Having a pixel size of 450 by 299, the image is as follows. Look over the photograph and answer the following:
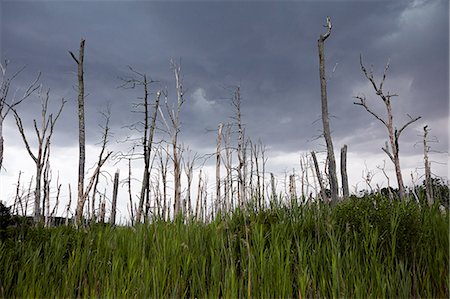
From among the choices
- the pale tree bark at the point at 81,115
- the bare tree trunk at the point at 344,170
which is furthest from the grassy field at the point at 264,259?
the bare tree trunk at the point at 344,170

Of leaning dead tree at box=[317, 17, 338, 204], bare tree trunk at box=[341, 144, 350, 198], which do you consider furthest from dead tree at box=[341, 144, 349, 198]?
leaning dead tree at box=[317, 17, 338, 204]

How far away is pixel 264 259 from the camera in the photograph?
424 centimetres

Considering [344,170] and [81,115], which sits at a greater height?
[81,115]

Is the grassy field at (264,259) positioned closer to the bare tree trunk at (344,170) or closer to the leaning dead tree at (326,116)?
the leaning dead tree at (326,116)

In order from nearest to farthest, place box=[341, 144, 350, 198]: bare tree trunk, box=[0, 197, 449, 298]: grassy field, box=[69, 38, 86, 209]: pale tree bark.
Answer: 1. box=[0, 197, 449, 298]: grassy field
2. box=[69, 38, 86, 209]: pale tree bark
3. box=[341, 144, 350, 198]: bare tree trunk

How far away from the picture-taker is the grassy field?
4.11m

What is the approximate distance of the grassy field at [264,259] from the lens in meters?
4.11

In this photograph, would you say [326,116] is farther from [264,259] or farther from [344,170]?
[264,259]

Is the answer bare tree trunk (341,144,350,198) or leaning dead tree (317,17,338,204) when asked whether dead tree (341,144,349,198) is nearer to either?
bare tree trunk (341,144,350,198)

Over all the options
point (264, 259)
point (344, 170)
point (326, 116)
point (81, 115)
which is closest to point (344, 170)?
point (344, 170)

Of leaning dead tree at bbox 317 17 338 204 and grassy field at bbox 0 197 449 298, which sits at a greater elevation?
leaning dead tree at bbox 317 17 338 204

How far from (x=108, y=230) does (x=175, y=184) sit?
796 centimetres

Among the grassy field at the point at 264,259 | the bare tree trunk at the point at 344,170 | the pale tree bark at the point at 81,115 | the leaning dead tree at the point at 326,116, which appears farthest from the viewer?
the bare tree trunk at the point at 344,170

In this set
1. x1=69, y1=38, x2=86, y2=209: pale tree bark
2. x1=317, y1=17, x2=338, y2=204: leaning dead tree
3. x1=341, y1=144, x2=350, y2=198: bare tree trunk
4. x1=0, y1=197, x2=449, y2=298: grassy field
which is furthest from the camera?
x1=341, y1=144, x2=350, y2=198: bare tree trunk
